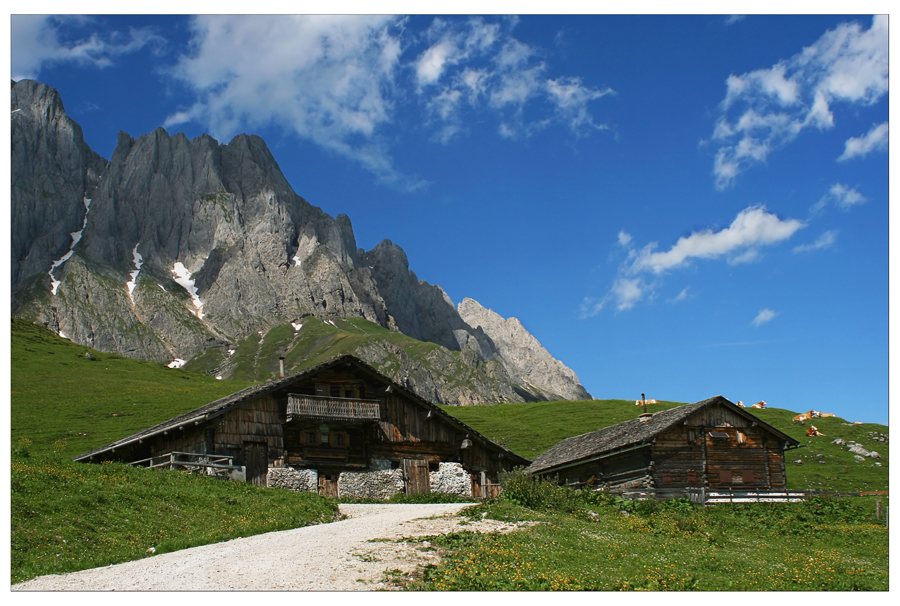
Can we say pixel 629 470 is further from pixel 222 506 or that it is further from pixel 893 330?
pixel 893 330

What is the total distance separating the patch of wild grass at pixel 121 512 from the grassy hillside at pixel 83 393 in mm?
24630

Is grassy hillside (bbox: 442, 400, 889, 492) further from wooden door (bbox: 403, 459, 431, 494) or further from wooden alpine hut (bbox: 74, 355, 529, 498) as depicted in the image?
wooden door (bbox: 403, 459, 431, 494)

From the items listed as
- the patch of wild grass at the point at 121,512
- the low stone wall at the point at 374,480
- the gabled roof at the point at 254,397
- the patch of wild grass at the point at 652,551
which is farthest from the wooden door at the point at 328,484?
the patch of wild grass at the point at 652,551

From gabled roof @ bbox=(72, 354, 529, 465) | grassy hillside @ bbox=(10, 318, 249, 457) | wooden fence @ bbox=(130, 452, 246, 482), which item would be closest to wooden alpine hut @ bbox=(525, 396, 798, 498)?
gabled roof @ bbox=(72, 354, 529, 465)

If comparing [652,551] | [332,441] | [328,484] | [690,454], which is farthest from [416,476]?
[652,551]

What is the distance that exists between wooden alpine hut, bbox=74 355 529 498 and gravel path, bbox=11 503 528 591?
16028 mm

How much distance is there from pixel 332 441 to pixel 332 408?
2.05m

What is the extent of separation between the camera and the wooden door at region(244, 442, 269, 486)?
124 feet

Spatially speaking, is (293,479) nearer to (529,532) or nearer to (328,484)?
(328,484)

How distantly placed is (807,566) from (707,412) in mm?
24719

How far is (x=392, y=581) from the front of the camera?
1468 centimetres

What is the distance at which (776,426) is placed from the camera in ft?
272

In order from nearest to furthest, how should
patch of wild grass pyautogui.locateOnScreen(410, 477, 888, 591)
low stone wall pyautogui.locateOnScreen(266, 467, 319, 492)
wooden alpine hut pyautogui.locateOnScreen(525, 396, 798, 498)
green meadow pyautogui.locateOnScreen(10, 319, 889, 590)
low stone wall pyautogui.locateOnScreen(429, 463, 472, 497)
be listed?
patch of wild grass pyautogui.locateOnScreen(410, 477, 888, 591)
green meadow pyautogui.locateOnScreen(10, 319, 889, 590)
low stone wall pyautogui.locateOnScreen(266, 467, 319, 492)
wooden alpine hut pyautogui.locateOnScreen(525, 396, 798, 498)
low stone wall pyautogui.locateOnScreen(429, 463, 472, 497)

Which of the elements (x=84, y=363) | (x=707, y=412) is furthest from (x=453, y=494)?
(x=84, y=363)
